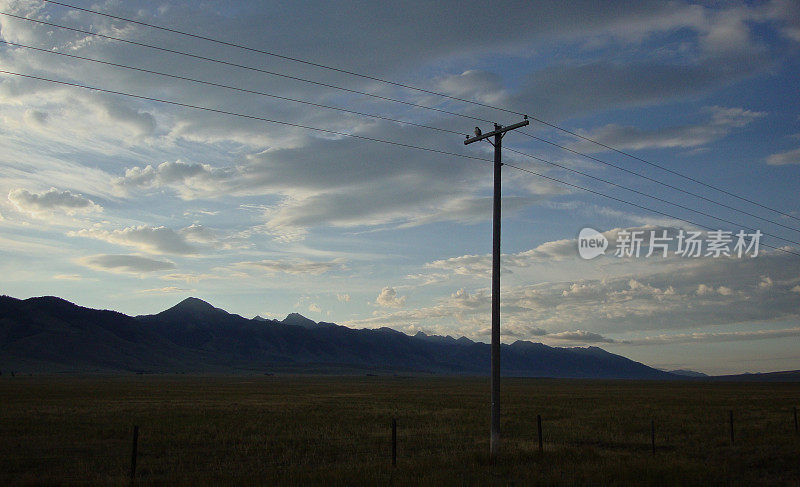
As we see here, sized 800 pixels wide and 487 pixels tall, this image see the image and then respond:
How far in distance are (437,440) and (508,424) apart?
10.8 metres

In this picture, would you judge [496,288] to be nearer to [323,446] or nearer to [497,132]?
[497,132]

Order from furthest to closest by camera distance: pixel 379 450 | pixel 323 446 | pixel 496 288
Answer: pixel 323 446 < pixel 379 450 < pixel 496 288

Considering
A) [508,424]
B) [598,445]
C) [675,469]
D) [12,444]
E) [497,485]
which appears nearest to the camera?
[497,485]

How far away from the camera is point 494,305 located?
2114 centimetres

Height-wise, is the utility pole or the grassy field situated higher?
the utility pole

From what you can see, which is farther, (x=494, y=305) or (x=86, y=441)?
(x=86, y=441)

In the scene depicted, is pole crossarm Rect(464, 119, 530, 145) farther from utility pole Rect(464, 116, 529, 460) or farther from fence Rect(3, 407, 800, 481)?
fence Rect(3, 407, 800, 481)

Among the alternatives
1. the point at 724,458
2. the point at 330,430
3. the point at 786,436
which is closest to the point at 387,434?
the point at 330,430

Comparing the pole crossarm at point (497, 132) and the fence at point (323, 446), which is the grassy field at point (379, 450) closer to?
the fence at point (323, 446)

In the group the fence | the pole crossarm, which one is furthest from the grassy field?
the pole crossarm

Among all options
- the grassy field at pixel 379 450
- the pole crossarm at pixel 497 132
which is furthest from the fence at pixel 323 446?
the pole crossarm at pixel 497 132

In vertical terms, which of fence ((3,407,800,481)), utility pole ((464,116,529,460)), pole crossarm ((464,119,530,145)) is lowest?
fence ((3,407,800,481))

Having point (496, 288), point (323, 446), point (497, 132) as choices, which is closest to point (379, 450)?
point (323, 446)

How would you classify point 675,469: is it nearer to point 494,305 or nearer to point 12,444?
point 494,305
